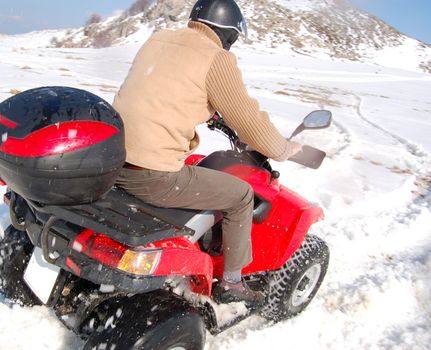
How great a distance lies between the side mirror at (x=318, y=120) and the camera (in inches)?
96.3

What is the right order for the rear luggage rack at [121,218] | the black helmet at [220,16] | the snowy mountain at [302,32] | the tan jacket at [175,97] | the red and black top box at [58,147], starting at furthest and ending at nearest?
the snowy mountain at [302,32] < the black helmet at [220,16] < the tan jacket at [175,97] < the rear luggage rack at [121,218] < the red and black top box at [58,147]

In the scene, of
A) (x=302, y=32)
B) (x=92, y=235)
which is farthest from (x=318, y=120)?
(x=302, y=32)

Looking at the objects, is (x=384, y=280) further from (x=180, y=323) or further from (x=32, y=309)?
(x=32, y=309)

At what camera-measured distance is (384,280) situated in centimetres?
348

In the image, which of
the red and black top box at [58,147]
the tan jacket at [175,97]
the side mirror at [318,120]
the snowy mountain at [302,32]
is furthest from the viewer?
the snowy mountain at [302,32]

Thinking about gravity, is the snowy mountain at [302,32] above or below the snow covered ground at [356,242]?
below

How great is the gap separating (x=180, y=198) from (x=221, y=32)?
0.87 metres

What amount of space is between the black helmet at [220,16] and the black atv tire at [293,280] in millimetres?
1473

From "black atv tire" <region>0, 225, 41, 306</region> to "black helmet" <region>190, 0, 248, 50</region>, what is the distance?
152 centimetres

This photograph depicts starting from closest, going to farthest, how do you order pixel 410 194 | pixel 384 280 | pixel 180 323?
pixel 180 323, pixel 384 280, pixel 410 194

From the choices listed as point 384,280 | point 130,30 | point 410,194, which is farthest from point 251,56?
point 384,280

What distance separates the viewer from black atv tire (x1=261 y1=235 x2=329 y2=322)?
9.39ft

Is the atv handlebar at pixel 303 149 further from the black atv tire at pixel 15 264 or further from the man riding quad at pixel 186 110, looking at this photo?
the black atv tire at pixel 15 264

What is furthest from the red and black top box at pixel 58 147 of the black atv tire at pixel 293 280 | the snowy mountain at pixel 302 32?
the snowy mountain at pixel 302 32
